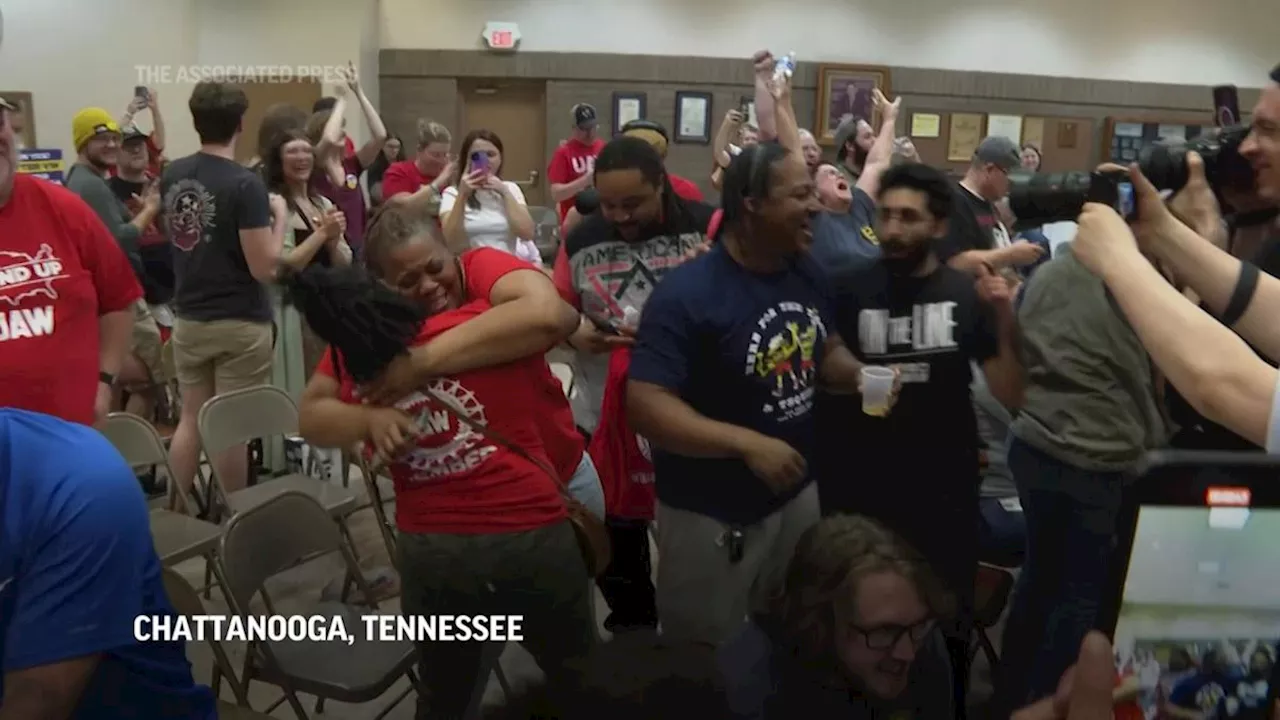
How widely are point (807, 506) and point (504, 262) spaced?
80 centimetres

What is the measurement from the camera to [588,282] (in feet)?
8.11

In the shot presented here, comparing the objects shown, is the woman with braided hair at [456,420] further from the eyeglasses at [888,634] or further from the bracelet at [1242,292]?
the bracelet at [1242,292]

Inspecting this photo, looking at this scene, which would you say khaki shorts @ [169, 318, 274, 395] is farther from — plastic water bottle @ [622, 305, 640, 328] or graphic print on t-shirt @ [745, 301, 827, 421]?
graphic print on t-shirt @ [745, 301, 827, 421]

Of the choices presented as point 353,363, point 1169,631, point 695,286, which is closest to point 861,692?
point 1169,631

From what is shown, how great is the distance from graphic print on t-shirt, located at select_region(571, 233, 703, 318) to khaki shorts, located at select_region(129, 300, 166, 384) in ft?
8.29

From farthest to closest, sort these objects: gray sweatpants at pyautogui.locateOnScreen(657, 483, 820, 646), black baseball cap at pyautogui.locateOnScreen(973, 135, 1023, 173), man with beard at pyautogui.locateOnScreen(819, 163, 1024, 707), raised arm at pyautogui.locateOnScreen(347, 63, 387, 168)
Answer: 1. raised arm at pyautogui.locateOnScreen(347, 63, 387, 168)
2. black baseball cap at pyautogui.locateOnScreen(973, 135, 1023, 173)
3. man with beard at pyautogui.locateOnScreen(819, 163, 1024, 707)
4. gray sweatpants at pyautogui.locateOnScreen(657, 483, 820, 646)

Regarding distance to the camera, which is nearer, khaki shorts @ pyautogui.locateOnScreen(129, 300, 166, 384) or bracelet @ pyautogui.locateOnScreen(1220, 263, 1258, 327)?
bracelet @ pyautogui.locateOnScreen(1220, 263, 1258, 327)

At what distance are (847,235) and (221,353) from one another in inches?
89.5

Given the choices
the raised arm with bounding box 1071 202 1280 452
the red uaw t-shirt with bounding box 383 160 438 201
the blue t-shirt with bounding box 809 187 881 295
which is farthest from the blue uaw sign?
the raised arm with bounding box 1071 202 1280 452

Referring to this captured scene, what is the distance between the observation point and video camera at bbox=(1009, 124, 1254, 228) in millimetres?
1407

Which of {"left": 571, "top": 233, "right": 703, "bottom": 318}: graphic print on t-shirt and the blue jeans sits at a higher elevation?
{"left": 571, "top": 233, "right": 703, "bottom": 318}: graphic print on t-shirt

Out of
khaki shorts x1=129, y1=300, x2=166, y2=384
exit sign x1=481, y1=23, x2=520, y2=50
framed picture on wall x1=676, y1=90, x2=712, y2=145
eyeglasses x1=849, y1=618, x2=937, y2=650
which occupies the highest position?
exit sign x1=481, y1=23, x2=520, y2=50

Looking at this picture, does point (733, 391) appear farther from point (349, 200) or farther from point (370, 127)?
point (370, 127)

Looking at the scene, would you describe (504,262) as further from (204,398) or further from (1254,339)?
(204,398)
